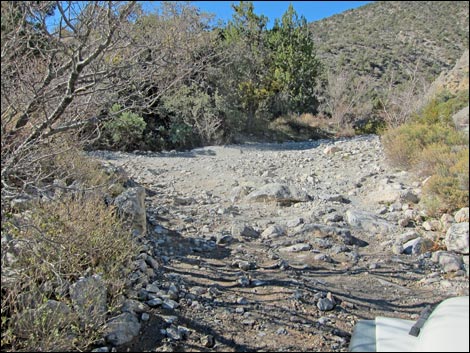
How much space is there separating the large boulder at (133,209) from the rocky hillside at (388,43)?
17.9 meters

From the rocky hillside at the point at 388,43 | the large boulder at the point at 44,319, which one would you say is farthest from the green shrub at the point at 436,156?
the rocky hillside at the point at 388,43

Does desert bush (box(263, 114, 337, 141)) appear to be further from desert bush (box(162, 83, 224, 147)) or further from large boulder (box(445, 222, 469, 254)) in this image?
large boulder (box(445, 222, 469, 254))

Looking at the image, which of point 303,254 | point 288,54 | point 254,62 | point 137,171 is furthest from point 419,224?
point 288,54

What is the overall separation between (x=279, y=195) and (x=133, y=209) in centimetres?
231

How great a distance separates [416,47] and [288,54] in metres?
11.1

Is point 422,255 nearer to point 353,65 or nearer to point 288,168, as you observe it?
point 288,168

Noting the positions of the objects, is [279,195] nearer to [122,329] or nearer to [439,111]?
[122,329]

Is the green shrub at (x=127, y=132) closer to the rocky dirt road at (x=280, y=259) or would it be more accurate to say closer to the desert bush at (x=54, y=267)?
the rocky dirt road at (x=280, y=259)

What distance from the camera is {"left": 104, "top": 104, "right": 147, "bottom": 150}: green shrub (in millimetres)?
9562

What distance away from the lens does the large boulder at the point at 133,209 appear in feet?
13.7

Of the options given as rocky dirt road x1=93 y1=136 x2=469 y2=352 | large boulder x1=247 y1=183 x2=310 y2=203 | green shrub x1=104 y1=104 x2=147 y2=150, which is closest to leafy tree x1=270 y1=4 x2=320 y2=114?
green shrub x1=104 y1=104 x2=147 y2=150

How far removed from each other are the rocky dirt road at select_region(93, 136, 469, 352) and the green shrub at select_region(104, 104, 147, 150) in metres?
2.19

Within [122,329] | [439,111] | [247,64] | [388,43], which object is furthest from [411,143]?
[388,43]

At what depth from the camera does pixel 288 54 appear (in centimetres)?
1529
